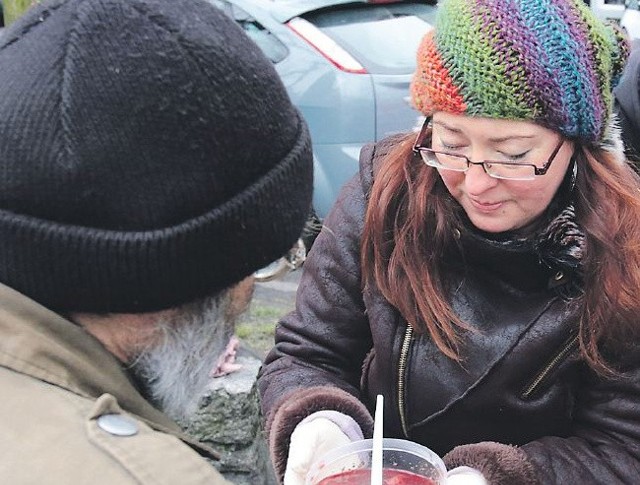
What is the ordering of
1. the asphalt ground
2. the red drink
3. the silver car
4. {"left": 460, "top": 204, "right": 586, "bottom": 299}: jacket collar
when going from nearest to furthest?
the red drink → {"left": 460, "top": 204, "right": 586, "bottom": 299}: jacket collar → the asphalt ground → the silver car

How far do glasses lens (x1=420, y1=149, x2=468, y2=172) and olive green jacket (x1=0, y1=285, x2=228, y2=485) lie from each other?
86 cm

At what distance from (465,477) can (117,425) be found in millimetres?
854

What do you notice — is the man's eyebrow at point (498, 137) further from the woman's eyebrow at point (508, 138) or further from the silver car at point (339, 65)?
the silver car at point (339, 65)

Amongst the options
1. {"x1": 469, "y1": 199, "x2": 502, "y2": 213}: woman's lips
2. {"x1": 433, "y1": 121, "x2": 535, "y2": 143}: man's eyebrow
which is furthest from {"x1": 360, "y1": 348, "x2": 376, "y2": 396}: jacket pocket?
{"x1": 433, "y1": 121, "x2": 535, "y2": 143}: man's eyebrow

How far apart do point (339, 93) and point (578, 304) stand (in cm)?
335

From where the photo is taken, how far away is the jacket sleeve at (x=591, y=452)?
1.78 m

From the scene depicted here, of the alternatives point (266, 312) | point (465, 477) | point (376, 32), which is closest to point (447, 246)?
Result: point (465, 477)

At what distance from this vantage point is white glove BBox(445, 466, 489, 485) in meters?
1.74

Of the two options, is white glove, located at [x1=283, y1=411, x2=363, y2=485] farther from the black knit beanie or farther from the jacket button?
the jacket button

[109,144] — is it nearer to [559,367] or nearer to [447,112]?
[447,112]

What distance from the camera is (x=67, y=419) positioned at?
107cm

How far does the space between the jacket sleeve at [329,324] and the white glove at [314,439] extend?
Result: 0.09 meters

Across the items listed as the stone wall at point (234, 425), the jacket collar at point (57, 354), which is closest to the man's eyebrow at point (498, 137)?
the jacket collar at point (57, 354)

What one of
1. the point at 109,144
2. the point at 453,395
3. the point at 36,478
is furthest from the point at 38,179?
the point at 453,395
